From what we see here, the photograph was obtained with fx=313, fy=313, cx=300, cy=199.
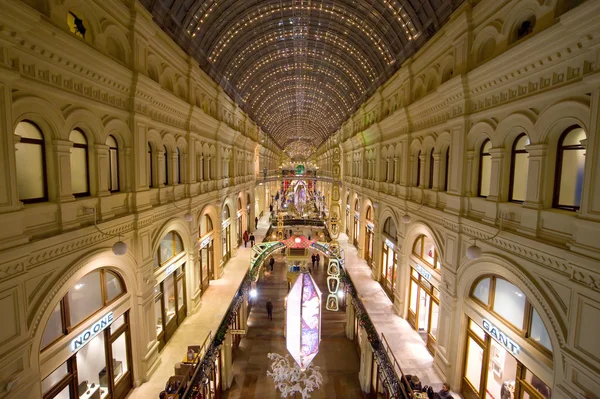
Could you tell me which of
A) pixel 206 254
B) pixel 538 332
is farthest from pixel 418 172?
pixel 206 254

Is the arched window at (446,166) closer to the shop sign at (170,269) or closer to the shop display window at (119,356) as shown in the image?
the shop sign at (170,269)

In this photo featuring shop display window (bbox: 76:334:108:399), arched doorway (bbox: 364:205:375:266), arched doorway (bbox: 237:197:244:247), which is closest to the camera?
shop display window (bbox: 76:334:108:399)

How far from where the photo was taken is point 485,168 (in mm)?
9273

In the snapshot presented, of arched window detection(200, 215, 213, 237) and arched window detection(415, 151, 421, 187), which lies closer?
arched window detection(415, 151, 421, 187)

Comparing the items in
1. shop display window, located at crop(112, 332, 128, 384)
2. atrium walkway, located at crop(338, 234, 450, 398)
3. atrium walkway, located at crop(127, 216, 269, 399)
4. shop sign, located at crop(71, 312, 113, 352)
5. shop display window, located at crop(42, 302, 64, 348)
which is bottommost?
atrium walkway, located at crop(127, 216, 269, 399)

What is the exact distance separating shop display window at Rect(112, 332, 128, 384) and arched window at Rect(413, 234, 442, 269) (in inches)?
422

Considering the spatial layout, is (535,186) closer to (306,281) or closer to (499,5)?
(499,5)

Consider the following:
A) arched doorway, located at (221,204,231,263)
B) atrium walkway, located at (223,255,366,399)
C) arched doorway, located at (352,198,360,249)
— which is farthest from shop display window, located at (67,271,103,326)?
arched doorway, located at (352,198,360,249)

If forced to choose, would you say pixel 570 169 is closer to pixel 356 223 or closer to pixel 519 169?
pixel 519 169

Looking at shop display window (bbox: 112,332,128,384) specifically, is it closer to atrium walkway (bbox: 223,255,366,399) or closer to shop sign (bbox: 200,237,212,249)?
atrium walkway (bbox: 223,255,366,399)

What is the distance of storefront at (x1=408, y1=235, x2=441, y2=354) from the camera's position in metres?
11.8

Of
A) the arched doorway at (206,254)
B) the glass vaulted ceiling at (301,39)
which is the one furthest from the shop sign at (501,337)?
the arched doorway at (206,254)

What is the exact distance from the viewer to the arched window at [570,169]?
6.13 m

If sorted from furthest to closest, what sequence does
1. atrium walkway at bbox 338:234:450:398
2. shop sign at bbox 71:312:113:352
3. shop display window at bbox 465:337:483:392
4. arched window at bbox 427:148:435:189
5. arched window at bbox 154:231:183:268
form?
arched window at bbox 427:148:435:189 → arched window at bbox 154:231:183:268 → atrium walkway at bbox 338:234:450:398 → shop display window at bbox 465:337:483:392 → shop sign at bbox 71:312:113:352
